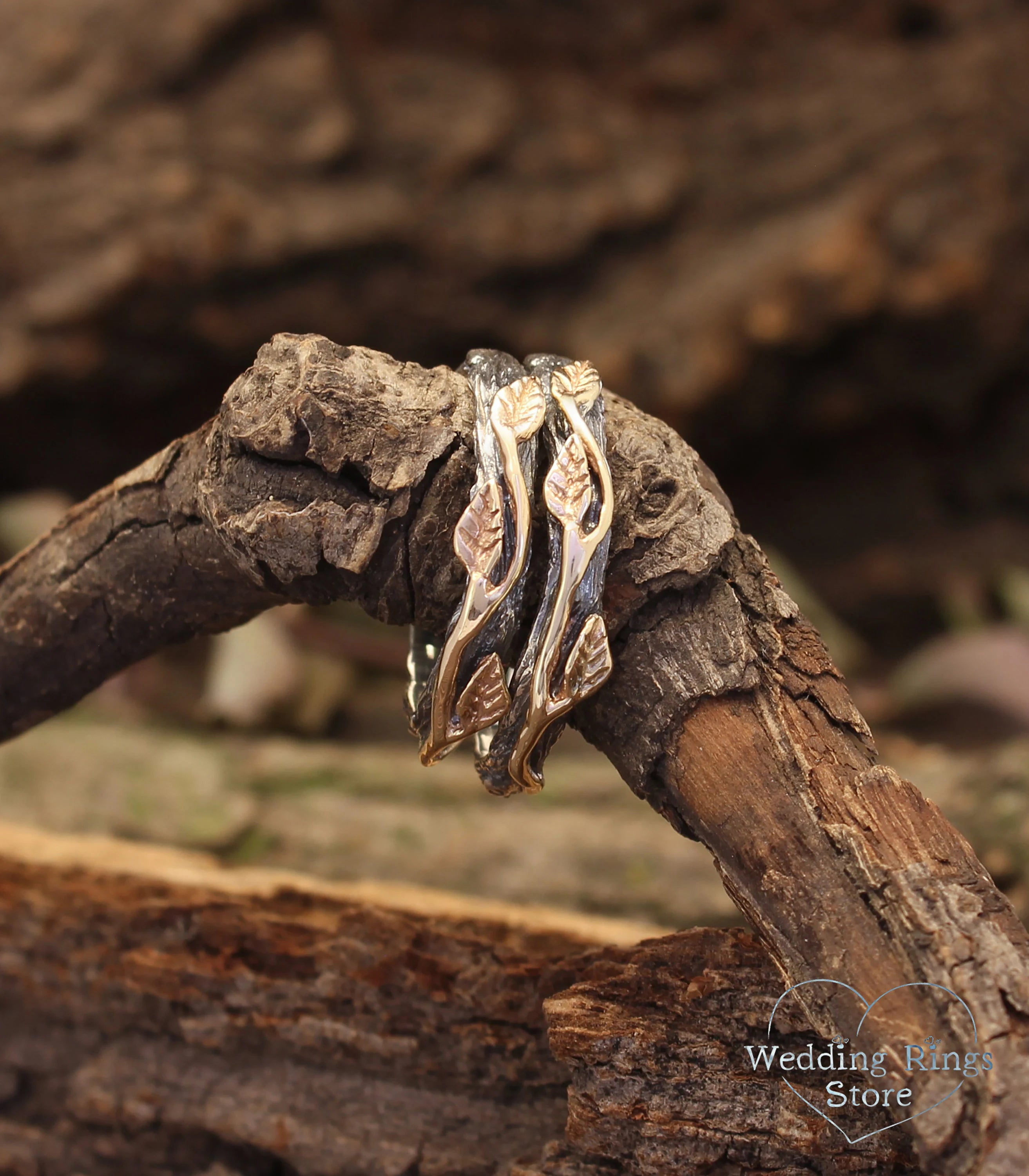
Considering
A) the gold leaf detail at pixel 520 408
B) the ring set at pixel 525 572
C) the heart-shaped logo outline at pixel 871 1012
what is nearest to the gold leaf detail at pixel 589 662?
the ring set at pixel 525 572

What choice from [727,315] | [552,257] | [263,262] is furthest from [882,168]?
[263,262]

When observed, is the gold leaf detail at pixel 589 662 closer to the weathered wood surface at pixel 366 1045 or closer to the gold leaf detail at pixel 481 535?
the gold leaf detail at pixel 481 535

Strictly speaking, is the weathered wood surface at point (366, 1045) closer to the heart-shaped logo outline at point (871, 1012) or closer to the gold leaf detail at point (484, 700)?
the heart-shaped logo outline at point (871, 1012)

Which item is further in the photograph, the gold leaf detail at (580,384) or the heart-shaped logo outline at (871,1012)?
the gold leaf detail at (580,384)

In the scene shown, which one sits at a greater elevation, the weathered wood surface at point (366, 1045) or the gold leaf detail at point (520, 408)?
the gold leaf detail at point (520, 408)

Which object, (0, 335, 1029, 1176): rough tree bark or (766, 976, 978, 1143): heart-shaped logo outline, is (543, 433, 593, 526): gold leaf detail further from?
(766, 976, 978, 1143): heart-shaped logo outline

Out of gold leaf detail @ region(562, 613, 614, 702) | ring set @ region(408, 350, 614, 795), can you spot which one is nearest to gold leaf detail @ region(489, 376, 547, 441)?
ring set @ region(408, 350, 614, 795)

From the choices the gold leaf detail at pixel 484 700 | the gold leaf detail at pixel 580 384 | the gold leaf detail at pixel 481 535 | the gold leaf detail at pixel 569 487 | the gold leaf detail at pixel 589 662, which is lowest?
the gold leaf detail at pixel 484 700

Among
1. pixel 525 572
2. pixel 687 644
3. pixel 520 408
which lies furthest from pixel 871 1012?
pixel 520 408
